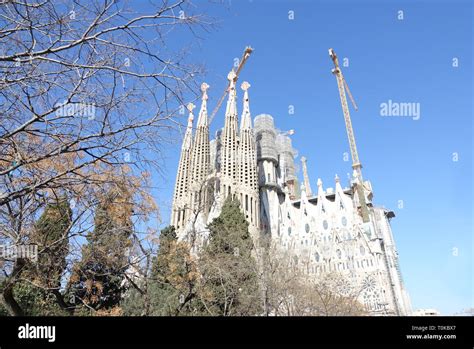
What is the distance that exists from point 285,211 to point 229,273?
94.7 ft

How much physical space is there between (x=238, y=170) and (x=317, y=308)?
70.7 ft

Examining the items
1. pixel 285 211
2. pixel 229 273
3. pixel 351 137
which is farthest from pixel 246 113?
pixel 229 273

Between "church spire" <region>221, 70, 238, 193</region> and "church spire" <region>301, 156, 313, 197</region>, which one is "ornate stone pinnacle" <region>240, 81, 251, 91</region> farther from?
"church spire" <region>301, 156, 313, 197</region>

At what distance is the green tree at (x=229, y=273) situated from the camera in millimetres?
12570

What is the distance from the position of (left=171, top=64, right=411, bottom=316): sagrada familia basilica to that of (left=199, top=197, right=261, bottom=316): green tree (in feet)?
32.6

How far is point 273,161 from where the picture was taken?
42.9 meters

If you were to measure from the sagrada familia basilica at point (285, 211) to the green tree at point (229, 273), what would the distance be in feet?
32.6

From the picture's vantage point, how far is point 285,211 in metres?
41.0

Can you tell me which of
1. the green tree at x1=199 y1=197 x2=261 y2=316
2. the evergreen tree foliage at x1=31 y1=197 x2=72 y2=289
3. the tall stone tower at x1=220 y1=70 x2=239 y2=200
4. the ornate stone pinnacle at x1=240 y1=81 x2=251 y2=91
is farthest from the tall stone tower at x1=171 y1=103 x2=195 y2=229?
the evergreen tree foliage at x1=31 y1=197 x2=72 y2=289

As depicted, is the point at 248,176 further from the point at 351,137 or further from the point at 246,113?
the point at 351,137

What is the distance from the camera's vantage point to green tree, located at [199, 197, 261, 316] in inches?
495
